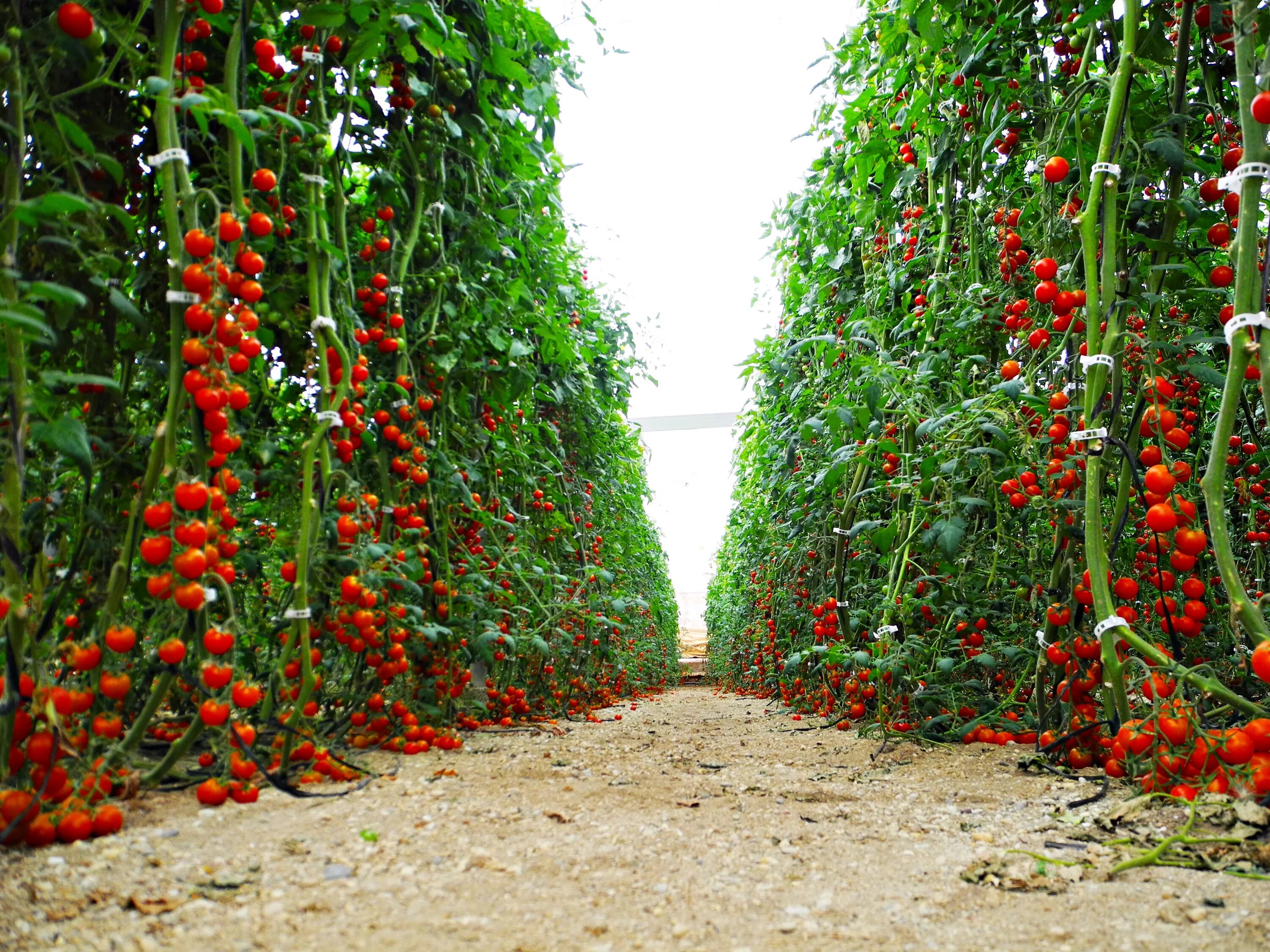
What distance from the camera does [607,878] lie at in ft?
3.67

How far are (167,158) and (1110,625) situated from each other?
5.96ft

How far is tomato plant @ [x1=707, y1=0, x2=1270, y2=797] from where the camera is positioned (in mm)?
1379

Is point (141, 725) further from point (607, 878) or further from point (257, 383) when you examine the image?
point (607, 878)

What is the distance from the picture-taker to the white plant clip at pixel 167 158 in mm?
1256

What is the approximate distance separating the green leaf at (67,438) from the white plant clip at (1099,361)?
169 cm

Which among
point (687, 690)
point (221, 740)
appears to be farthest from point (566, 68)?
point (687, 690)

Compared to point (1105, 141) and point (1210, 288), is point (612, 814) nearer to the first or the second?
point (1210, 288)

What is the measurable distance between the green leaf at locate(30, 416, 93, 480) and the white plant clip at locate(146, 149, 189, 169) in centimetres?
47

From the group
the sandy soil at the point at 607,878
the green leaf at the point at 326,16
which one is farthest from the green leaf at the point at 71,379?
the green leaf at the point at 326,16

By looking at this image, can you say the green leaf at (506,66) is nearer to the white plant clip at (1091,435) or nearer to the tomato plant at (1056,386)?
the tomato plant at (1056,386)

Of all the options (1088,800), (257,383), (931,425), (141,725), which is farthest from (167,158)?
(1088,800)

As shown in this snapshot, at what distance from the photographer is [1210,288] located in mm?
1445

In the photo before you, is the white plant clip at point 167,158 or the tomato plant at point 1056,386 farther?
the tomato plant at point 1056,386

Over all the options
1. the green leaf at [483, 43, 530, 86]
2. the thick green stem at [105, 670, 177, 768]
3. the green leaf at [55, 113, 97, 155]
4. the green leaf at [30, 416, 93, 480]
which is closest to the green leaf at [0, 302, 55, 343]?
the green leaf at [30, 416, 93, 480]
